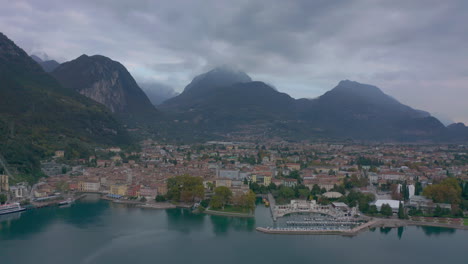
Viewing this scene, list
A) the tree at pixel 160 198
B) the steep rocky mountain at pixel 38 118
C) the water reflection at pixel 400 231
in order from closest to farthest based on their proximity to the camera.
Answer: the water reflection at pixel 400 231, the tree at pixel 160 198, the steep rocky mountain at pixel 38 118

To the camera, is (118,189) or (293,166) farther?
(293,166)

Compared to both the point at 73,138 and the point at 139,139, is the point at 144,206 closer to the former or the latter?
the point at 73,138

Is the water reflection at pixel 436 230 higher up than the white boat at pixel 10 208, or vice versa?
the white boat at pixel 10 208

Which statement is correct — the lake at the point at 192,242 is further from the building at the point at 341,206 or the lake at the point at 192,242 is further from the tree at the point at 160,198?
the building at the point at 341,206

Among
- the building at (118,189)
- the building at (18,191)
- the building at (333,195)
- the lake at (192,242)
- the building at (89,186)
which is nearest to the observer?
the lake at (192,242)

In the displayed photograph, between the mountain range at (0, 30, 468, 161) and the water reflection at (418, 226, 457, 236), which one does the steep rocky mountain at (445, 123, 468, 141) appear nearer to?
the mountain range at (0, 30, 468, 161)

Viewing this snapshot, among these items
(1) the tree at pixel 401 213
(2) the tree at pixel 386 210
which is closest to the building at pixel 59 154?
(2) the tree at pixel 386 210

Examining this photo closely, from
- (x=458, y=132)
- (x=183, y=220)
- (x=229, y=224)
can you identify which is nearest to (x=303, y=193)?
(x=229, y=224)

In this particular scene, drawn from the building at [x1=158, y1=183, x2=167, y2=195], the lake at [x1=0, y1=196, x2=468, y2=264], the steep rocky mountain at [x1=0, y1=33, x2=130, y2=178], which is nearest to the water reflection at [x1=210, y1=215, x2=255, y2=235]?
the lake at [x1=0, y1=196, x2=468, y2=264]

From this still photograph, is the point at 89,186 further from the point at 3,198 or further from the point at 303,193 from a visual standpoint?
the point at 303,193
